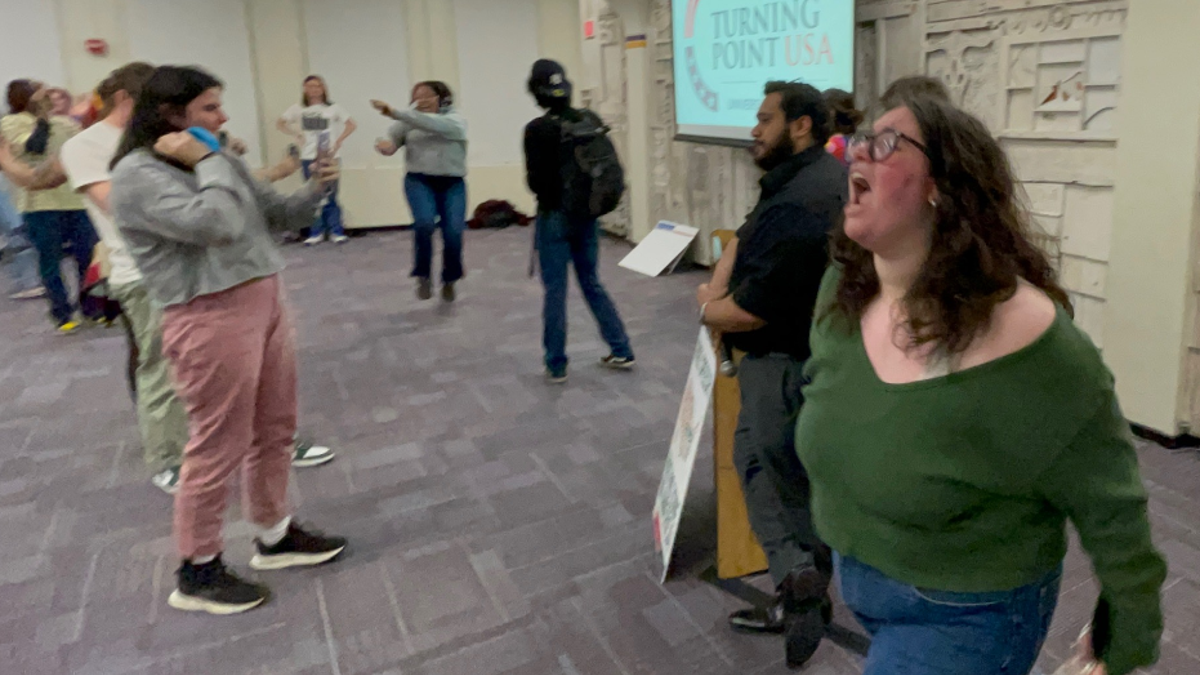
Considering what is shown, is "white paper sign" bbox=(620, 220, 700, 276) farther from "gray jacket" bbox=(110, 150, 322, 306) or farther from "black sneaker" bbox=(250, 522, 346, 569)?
"gray jacket" bbox=(110, 150, 322, 306)

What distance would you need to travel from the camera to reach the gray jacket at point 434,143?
5.20m

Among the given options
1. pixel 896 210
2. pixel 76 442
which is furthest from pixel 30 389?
pixel 896 210

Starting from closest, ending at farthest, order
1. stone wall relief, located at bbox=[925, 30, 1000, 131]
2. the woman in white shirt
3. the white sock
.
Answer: the white sock < stone wall relief, located at bbox=[925, 30, 1000, 131] < the woman in white shirt

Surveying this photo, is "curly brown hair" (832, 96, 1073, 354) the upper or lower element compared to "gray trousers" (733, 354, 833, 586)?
upper

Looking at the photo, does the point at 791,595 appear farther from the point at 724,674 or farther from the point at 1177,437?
the point at 1177,437

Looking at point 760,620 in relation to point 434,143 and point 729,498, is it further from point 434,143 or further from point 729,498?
point 434,143

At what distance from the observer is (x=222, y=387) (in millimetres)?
2105

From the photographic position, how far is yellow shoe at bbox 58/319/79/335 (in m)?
5.20

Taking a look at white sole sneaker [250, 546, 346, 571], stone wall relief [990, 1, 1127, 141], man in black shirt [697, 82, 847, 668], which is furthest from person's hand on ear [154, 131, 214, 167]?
stone wall relief [990, 1, 1127, 141]

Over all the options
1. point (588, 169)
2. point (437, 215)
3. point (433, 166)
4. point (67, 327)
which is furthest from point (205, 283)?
point (67, 327)

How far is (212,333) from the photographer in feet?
6.82

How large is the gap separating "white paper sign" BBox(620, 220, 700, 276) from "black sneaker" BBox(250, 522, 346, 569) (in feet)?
13.6

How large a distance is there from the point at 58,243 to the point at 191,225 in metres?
3.83

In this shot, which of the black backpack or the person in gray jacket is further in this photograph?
the person in gray jacket
